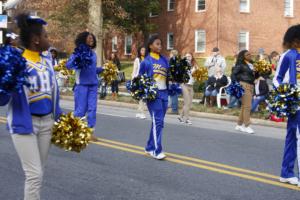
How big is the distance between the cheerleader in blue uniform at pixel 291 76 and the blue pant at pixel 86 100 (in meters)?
3.99

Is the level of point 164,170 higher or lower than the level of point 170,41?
lower

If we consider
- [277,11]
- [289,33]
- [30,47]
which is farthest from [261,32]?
[30,47]

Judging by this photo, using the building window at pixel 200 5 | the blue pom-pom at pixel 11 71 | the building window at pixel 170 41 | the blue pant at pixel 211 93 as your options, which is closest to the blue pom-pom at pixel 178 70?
the blue pom-pom at pixel 11 71

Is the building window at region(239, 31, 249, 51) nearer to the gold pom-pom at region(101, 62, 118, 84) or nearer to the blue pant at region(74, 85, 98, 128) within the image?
the gold pom-pom at region(101, 62, 118, 84)

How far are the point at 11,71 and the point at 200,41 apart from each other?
115 ft

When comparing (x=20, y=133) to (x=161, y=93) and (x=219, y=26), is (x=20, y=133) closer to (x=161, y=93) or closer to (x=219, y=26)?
(x=161, y=93)

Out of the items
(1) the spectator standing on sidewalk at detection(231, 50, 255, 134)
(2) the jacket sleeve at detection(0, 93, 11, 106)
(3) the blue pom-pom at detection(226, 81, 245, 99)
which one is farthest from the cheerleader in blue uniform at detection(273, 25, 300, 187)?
(1) the spectator standing on sidewalk at detection(231, 50, 255, 134)

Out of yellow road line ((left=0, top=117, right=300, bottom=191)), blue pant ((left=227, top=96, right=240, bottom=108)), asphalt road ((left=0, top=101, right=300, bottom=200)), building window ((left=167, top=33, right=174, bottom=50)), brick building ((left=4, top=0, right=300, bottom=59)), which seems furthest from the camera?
building window ((left=167, top=33, right=174, bottom=50))

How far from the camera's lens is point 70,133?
17.0 ft

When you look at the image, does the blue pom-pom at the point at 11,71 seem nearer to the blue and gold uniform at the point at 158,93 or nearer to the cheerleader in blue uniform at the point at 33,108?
the cheerleader in blue uniform at the point at 33,108

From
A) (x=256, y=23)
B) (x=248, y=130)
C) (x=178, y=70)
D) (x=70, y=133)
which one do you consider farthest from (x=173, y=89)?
(x=256, y=23)

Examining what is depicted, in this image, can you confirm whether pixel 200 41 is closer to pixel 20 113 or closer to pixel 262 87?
pixel 262 87

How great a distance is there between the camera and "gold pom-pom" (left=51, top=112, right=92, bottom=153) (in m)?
5.12

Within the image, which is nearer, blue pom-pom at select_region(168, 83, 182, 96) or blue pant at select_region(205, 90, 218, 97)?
blue pom-pom at select_region(168, 83, 182, 96)
